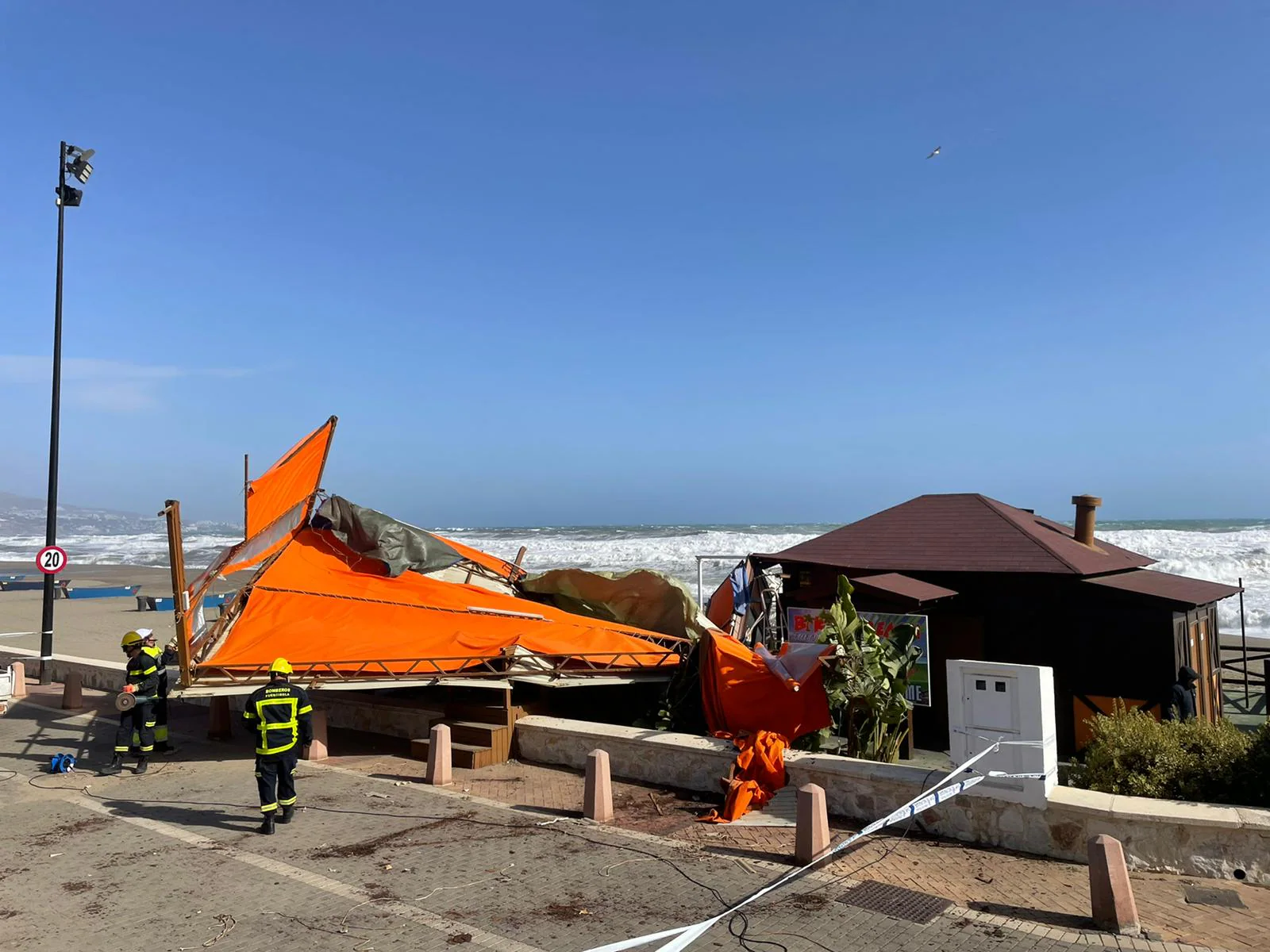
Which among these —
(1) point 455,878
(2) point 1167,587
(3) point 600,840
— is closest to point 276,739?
(1) point 455,878

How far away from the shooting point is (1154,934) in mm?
5766

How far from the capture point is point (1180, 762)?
25.4 feet

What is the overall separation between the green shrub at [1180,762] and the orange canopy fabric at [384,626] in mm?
5361

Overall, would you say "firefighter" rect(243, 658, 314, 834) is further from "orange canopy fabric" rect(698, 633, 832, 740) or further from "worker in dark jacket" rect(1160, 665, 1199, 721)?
"worker in dark jacket" rect(1160, 665, 1199, 721)

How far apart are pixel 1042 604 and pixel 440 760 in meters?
8.00

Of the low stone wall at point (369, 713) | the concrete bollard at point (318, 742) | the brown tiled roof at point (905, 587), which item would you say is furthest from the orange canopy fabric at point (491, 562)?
the brown tiled roof at point (905, 587)

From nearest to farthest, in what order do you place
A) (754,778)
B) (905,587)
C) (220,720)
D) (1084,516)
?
(754,778), (905,587), (220,720), (1084,516)

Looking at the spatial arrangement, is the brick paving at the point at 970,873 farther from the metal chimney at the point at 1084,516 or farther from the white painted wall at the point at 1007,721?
the metal chimney at the point at 1084,516

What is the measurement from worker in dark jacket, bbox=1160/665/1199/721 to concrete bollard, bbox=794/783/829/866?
560 centimetres

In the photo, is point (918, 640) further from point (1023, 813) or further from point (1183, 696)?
point (1023, 813)

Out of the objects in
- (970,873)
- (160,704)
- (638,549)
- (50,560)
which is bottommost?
(970,873)

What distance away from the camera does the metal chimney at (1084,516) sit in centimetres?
1354

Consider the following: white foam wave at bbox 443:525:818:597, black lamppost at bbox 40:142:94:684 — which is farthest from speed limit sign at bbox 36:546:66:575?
white foam wave at bbox 443:525:818:597

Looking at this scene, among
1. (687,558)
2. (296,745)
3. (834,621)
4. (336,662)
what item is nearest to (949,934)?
(834,621)
